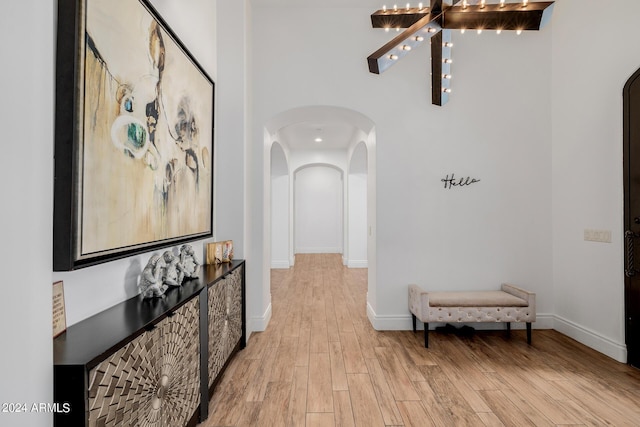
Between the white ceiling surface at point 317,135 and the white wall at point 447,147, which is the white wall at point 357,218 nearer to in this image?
the white ceiling surface at point 317,135

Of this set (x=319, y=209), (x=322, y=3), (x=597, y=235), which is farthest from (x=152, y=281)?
(x=319, y=209)

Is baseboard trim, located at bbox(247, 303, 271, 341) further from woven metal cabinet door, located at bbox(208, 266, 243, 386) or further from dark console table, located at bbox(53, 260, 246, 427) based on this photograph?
dark console table, located at bbox(53, 260, 246, 427)

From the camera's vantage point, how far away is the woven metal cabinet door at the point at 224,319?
7.49ft

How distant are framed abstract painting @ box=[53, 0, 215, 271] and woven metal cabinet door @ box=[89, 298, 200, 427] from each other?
1.35ft

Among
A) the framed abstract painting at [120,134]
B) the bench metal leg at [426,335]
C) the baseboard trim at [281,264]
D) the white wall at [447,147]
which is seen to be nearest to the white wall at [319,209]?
the baseboard trim at [281,264]

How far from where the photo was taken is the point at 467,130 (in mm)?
3697

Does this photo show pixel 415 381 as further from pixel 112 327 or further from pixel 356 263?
pixel 356 263

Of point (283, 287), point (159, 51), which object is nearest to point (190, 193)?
point (159, 51)

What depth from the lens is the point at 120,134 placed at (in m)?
1.61

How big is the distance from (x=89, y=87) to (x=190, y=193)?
4.04 feet

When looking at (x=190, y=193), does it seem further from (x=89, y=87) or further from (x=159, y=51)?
(x=89, y=87)

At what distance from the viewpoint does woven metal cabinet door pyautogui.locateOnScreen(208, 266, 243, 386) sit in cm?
228

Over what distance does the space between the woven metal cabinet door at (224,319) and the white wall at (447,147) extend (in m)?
0.92
